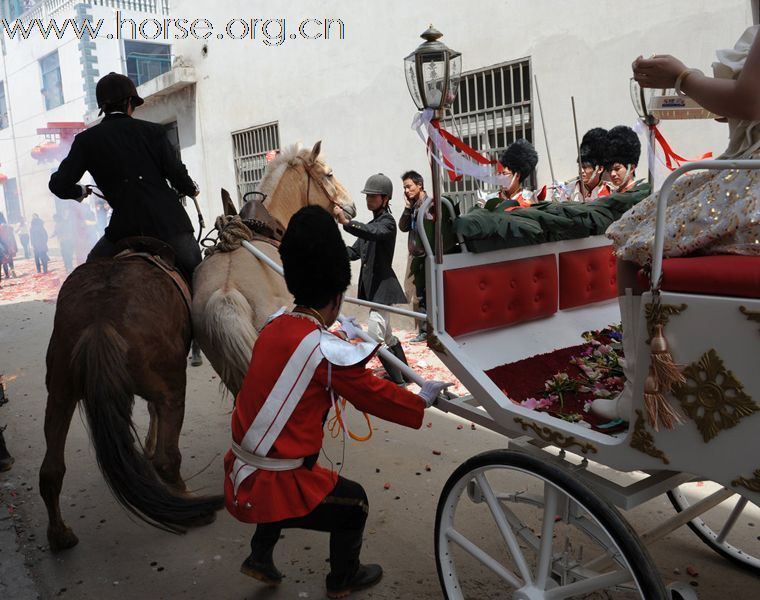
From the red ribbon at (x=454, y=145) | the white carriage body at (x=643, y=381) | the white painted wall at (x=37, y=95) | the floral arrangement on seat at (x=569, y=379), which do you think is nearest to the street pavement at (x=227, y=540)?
the floral arrangement on seat at (x=569, y=379)

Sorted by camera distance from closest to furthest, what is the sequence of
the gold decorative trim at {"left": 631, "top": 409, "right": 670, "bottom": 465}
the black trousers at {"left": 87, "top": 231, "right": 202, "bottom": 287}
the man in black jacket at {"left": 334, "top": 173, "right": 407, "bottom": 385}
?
the gold decorative trim at {"left": 631, "top": 409, "right": 670, "bottom": 465} < the black trousers at {"left": 87, "top": 231, "right": 202, "bottom": 287} < the man in black jacket at {"left": 334, "top": 173, "right": 407, "bottom": 385}

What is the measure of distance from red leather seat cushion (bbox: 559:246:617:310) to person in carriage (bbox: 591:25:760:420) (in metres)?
1.11

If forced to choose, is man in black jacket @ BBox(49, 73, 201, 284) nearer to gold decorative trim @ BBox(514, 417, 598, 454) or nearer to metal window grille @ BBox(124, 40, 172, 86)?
gold decorative trim @ BBox(514, 417, 598, 454)

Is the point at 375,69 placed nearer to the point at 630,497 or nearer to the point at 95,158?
the point at 95,158

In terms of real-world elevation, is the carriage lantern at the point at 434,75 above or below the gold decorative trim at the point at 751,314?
above

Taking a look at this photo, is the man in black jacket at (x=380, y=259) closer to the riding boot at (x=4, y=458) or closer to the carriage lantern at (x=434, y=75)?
the riding boot at (x=4, y=458)

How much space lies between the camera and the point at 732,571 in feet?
9.07

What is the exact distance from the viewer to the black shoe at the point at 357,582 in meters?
2.68

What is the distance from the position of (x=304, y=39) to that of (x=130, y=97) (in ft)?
19.7

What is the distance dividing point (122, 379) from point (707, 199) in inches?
100.0

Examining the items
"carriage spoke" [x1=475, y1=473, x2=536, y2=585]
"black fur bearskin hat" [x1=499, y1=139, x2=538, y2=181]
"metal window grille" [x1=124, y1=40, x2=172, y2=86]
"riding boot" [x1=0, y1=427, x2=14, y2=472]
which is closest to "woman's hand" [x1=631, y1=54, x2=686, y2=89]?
"carriage spoke" [x1=475, y1=473, x2=536, y2=585]

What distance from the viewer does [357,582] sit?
2740 mm

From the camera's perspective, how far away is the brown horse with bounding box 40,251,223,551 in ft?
9.53

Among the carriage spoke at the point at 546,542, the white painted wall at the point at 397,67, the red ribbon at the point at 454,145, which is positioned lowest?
the carriage spoke at the point at 546,542
